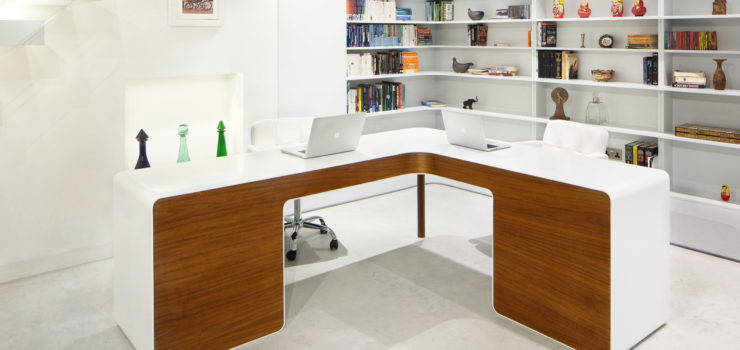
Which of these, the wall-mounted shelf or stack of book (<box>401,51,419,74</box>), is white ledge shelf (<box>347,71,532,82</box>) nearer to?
stack of book (<box>401,51,419,74</box>)

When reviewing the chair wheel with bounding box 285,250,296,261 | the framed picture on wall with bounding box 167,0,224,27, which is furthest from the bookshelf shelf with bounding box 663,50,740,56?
the framed picture on wall with bounding box 167,0,224,27

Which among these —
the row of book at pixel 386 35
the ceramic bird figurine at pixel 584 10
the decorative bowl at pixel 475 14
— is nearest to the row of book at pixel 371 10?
the row of book at pixel 386 35

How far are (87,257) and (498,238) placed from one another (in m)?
2.83

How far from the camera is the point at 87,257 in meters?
4.02

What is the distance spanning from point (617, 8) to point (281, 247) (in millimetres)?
3469

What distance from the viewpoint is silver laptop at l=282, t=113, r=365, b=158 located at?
3145 mm

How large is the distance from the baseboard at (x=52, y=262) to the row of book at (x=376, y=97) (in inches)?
99.6

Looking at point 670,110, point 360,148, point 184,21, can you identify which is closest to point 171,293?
point 360,148

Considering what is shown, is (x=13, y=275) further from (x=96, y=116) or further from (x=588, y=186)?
(x=588, y=186)

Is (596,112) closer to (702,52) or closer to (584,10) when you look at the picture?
(584,10)

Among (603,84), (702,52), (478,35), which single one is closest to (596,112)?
(603,84)

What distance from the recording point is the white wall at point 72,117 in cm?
364

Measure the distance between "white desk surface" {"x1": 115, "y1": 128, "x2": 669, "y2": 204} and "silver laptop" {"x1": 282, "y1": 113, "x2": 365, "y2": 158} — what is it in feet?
0.15

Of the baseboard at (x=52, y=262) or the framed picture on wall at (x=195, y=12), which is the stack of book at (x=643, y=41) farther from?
the baseboard at (x=52, y=262)
